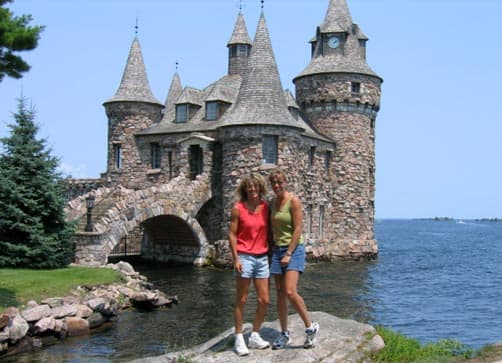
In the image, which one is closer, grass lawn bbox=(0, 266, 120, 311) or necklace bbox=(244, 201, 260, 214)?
necklace bbox=(244, 201, 260, 214)

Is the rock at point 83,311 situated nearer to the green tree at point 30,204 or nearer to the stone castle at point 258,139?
the green tree at point 30,204

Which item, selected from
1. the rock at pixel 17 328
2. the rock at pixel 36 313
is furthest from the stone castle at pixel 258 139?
the rock at pixel 17 328

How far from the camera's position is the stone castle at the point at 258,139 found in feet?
101

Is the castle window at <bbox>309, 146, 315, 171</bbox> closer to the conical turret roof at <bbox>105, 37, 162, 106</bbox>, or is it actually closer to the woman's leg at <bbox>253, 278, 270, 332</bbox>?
the conical turret roof at <bbox>105, 37, 162, 106</bbox>

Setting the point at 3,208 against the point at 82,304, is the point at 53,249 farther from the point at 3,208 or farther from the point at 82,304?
the point at 82,304

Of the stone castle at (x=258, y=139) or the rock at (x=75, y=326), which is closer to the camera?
the rock at (x=75, y=326)

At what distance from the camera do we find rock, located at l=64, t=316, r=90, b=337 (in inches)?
626

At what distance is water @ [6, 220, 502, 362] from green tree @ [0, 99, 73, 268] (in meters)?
4.08

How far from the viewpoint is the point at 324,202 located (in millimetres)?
36312

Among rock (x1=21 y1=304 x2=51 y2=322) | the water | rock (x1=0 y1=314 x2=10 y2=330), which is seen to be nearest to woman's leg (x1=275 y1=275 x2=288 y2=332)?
the water

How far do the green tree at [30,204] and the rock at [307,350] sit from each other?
12070 millimetres

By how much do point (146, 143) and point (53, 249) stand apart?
1744 centimetres

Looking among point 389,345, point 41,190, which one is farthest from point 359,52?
point 389,345

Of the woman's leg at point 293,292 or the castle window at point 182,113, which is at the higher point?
the castle window at point 182,113
